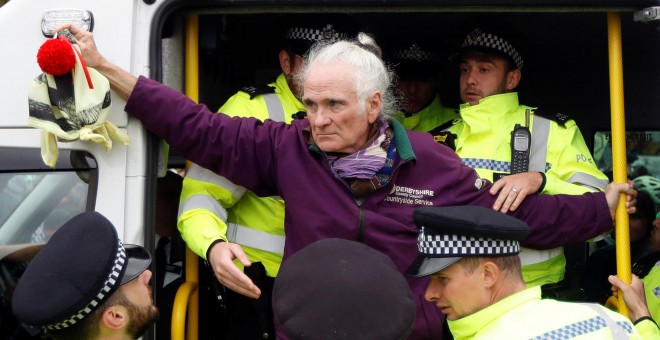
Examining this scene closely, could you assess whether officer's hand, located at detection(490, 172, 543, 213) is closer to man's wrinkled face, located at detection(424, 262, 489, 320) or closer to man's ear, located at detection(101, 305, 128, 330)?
man's wrinkled face, located at detection(424, 262, 489, 320)

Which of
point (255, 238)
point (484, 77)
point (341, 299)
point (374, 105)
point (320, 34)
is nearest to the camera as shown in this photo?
point (341, 299)

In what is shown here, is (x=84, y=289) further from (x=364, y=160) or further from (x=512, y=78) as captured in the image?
(x=512, y=78)

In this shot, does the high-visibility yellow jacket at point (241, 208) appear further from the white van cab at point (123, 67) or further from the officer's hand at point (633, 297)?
the officer's hand at point (633, 297)

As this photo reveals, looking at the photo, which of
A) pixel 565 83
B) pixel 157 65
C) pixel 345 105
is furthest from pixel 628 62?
pixel 157 65

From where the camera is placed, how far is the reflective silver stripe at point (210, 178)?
3141 mm

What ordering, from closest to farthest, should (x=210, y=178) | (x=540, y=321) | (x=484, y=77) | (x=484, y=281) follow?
(x=540, y=321)
(x=484, y=281)
(x=210, y=178)
(x=484, y=77)

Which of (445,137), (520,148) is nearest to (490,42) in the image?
(445,137)

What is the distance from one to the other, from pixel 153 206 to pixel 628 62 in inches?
99.0

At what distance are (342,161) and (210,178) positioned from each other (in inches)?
18.7

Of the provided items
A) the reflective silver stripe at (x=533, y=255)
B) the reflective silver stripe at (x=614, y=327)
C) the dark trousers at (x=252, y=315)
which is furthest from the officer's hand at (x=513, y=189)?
the reflective silver stripe at (x=614, y=327)

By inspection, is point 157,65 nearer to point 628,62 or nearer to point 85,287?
point 85,287

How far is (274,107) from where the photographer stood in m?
3.43

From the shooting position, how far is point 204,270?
11.6 feet

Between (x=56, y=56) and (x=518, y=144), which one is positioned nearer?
(x=56, y=56)
